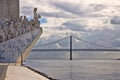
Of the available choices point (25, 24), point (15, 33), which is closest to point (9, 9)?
point (25, 24)

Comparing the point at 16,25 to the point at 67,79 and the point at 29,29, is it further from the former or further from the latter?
the point at 67,79

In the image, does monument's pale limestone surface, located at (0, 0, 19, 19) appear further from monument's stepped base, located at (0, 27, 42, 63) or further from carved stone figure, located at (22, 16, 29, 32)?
monument's stepped base, located at (0, 27, 42, 63)

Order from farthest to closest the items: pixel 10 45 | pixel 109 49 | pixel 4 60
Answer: pixel 109 49 < pixel 10 45 < pixel 4 60

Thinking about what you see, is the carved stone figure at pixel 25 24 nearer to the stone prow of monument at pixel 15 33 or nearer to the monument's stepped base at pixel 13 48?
the stone prow of monument at pixel 15 33

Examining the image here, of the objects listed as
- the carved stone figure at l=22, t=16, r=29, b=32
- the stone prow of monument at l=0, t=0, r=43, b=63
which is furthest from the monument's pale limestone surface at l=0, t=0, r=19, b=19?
the carved stone figure at l=22, t=16, r=29, b=32

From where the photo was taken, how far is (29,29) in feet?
64.3

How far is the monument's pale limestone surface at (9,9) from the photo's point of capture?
19.2 meters

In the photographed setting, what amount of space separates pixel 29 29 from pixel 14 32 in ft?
11.5

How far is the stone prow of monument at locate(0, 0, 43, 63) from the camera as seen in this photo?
1434 centimetres

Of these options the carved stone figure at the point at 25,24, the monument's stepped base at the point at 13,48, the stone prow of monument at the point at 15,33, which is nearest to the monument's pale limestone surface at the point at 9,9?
the stone prow of monument at the point at 15,33

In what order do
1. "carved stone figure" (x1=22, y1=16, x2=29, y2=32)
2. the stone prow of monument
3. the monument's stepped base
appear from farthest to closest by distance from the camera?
"carved stone figure" (x1=22, y1=16, x2=29, y2=32)
the stone prow of monument
the monument's stepped base

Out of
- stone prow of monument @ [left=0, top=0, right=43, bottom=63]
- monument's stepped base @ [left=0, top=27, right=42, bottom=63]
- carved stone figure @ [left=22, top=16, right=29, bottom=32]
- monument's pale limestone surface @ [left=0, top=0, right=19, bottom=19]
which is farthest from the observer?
monument's pale limestone surface @ [left=0, top=0, right=19, bottom=19]

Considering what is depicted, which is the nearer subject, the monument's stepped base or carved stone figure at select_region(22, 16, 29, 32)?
the monument's stepped base

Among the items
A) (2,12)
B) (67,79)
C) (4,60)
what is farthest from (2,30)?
(67,79)
